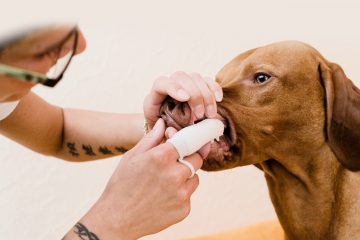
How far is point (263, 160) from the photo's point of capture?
1.48 meters

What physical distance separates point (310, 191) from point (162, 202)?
0.61 m

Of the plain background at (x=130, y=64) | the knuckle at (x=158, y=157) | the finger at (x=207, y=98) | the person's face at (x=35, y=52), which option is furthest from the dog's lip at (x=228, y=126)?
the plain background at (x=130, y=64)

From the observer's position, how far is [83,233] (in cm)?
114

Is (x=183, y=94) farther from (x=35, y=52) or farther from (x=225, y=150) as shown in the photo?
(x=35, y=52)

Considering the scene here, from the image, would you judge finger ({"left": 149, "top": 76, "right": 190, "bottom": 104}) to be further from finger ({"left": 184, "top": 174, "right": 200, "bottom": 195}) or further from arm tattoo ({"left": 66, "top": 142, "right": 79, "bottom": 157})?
arm tattoo ({"left": 66, "top": 142, "right": 79, "bottom": 157})

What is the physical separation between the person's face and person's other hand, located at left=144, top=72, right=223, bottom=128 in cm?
26

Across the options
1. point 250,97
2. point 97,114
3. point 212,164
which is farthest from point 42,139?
point 250,97

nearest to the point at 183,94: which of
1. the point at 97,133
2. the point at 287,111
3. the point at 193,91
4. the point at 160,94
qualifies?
the point at 193,91

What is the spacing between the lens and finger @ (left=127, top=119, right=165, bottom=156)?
1138 millimetres

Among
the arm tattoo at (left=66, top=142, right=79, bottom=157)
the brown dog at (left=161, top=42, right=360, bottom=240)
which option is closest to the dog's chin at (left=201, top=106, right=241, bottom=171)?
the brown dog at (left=161, top=42, right=360, bottom=240)

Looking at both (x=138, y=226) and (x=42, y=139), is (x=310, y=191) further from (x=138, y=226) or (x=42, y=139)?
(x=42, y=139)

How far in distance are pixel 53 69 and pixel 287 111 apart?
0.70 metres

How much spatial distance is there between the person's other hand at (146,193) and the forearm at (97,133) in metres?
0.59

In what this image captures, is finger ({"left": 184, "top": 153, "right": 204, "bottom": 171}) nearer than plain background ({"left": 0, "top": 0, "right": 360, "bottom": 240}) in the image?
Yes
